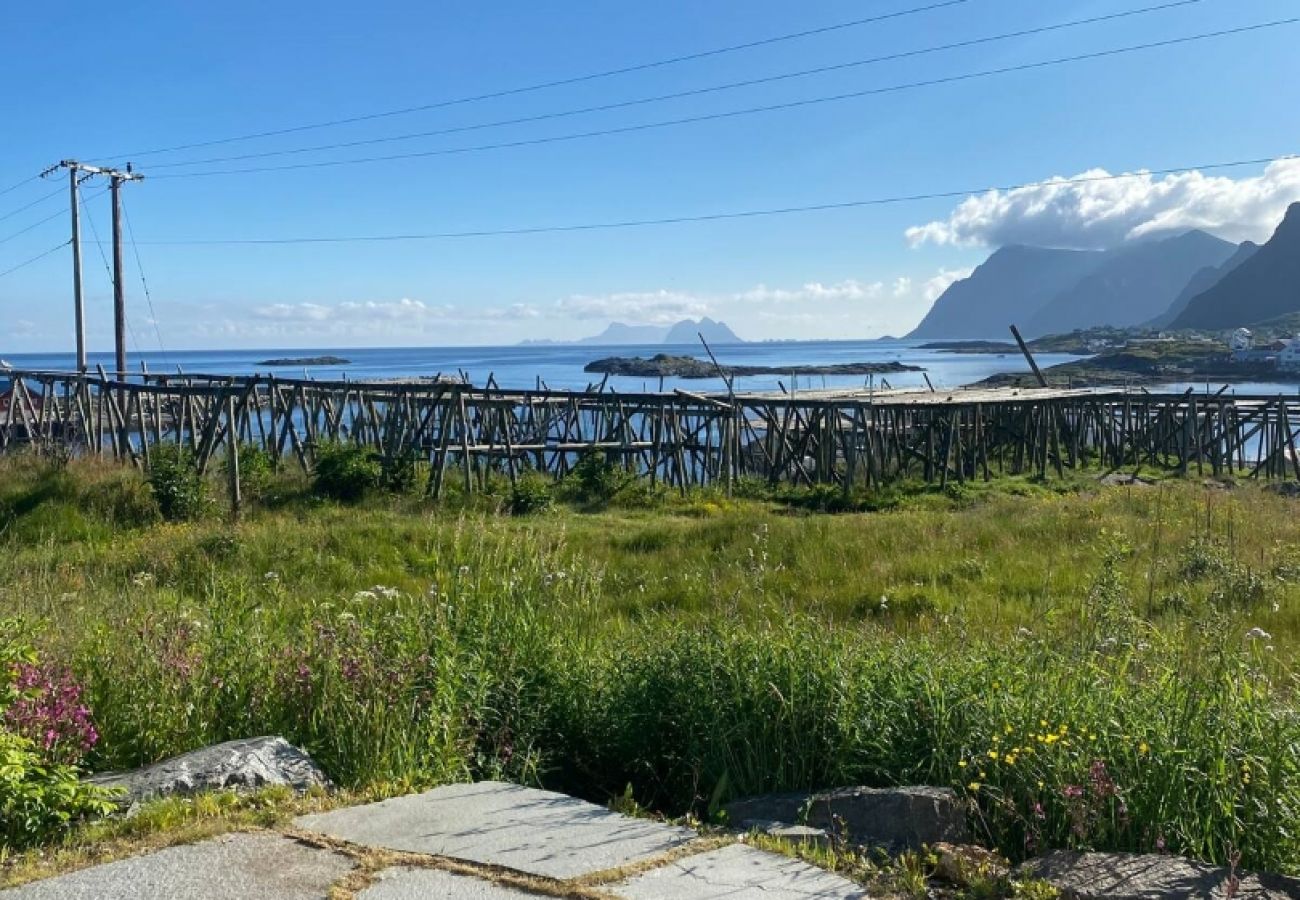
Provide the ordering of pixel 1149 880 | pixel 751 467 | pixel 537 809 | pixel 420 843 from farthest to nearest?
pixel 751 467, pixel 537 809, pixel 420 843, pixel 1149 880

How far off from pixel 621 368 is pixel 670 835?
115826 mm

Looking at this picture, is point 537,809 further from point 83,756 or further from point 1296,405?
point 1296,405

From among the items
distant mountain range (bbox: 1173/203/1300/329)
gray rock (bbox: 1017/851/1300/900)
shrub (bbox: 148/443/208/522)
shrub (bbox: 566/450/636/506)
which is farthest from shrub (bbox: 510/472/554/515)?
distant mountain range (bbox: 1173/203/1300/329)

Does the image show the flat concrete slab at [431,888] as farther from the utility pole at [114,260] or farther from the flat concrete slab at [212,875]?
the utility pole at [114,260]

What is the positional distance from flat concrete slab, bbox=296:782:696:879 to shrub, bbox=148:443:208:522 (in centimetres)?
1421

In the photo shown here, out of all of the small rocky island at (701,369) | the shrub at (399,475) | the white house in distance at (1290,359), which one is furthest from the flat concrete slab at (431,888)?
the small rocky island at (701,369)

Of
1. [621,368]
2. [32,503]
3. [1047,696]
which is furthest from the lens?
[621,368]

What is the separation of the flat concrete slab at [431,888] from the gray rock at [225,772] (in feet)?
3.20

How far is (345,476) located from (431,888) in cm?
1605

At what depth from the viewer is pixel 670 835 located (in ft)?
11.6

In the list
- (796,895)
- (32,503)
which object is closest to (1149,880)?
(796,895)

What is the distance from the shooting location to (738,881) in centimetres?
316

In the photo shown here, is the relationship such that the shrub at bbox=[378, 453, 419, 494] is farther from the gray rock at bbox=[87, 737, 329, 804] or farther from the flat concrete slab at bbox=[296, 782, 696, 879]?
the flat concrete slab at bbox=[296, 782, 696, 879]

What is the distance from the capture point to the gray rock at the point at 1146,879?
9.76 ft
